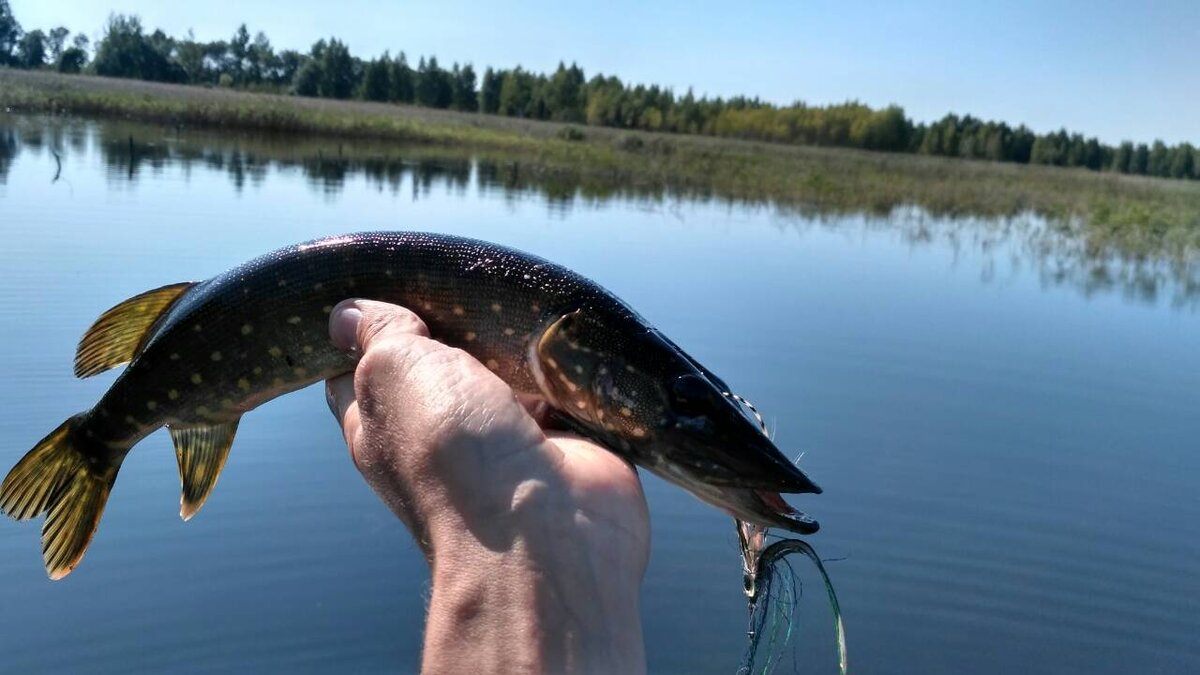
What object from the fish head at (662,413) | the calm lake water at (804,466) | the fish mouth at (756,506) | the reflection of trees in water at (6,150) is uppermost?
the fish head at (662,413)

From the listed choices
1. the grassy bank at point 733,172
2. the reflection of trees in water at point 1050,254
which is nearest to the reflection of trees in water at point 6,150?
the grassy bank at point 733,172

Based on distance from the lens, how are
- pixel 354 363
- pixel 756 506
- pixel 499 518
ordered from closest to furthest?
pixel 499 518 → pixel 756 506 → pixel 354 363

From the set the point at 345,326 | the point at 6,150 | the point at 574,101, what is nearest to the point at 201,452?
the point at 345,326

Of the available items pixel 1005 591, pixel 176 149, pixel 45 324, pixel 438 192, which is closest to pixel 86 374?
pixel 1005 591

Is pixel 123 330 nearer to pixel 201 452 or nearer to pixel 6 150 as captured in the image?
pixel 201 452

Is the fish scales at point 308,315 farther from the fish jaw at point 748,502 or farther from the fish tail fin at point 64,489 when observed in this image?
the fish jaw at point 748,502

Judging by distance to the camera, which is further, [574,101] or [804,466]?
[574,101]

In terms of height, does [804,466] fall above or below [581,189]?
below
